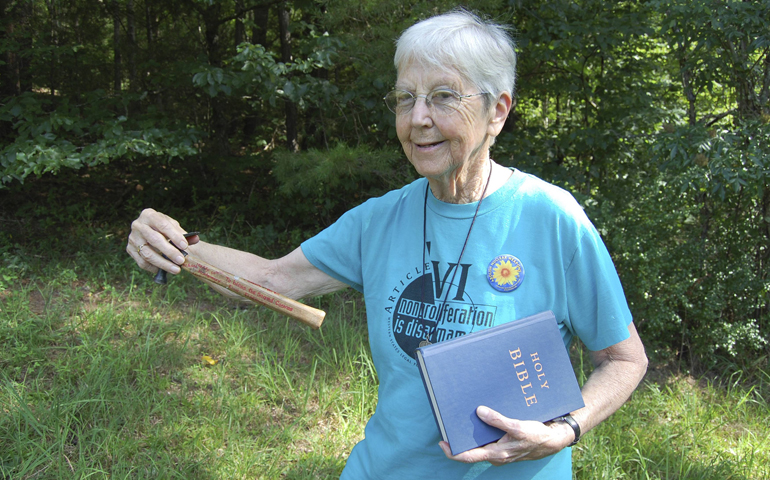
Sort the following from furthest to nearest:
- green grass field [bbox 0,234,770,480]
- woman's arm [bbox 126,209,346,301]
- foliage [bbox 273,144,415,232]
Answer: foliage [bbox 273,144,415,232] < green grass field [bbox 0,234,770,480] < woman's arm [bbox 126,209,346,301]

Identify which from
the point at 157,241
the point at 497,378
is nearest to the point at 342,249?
the point at 157,241

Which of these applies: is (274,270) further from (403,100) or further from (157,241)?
(403,100)

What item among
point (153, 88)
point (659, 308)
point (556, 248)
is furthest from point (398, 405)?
point (153, 88)

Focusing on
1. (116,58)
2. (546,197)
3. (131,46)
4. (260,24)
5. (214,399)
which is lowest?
(214,399)

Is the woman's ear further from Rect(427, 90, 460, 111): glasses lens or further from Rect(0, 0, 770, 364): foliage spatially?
Rect(0, 0, 770, 364): foliage

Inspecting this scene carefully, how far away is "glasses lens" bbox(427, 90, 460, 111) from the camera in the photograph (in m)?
1.45

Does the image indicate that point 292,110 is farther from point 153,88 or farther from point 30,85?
point 30,85

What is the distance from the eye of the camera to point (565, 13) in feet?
14.7

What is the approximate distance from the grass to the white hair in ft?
7.22

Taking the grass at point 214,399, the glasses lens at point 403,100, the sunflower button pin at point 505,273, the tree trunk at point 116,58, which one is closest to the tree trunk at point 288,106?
the tree trunk at point 116,58

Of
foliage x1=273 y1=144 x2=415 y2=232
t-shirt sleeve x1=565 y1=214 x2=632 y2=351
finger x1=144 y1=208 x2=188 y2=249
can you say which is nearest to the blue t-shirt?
t-shirt sleeve x1=565 y1=214 x2=632 y2=351

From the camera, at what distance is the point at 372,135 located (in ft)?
16.2

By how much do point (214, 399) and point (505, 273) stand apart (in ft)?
7.89

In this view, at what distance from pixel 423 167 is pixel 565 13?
11.9ft
